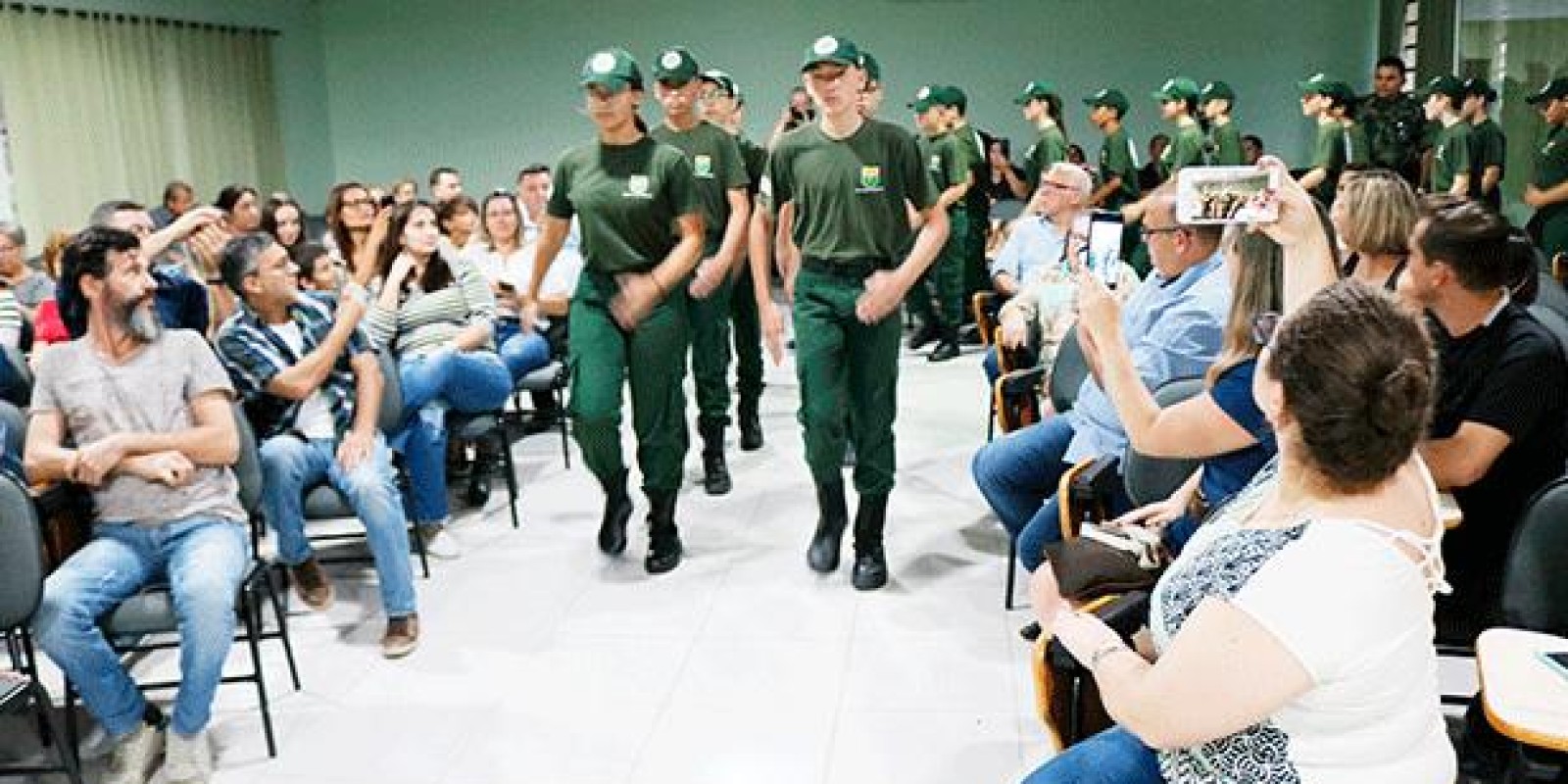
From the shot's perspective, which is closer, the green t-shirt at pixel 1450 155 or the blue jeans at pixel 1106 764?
the blue jeans at pixel 1106 764

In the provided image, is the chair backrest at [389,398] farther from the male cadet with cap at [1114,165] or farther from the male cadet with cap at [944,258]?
the male cadet with cap at [1114,165]

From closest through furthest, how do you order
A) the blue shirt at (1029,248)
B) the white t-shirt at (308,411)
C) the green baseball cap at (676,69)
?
the white t-shirt at (308,411)
the green baseball cap at (676,69)
the blue shirt at (1029,248)

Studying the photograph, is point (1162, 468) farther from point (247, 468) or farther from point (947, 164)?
point (947, 164)

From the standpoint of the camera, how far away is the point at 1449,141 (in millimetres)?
6426

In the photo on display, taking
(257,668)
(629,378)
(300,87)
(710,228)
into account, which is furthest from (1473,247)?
(300,87)

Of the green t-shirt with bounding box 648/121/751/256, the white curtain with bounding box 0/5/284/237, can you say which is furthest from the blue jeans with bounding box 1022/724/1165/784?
the white curtain with bounding box 0/5/284/237

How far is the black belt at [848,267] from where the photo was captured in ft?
11.5

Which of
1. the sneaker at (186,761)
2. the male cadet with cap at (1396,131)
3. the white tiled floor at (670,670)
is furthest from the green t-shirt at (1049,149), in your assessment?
the sneaker at (186,761)

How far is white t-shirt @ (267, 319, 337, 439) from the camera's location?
11.4 feet

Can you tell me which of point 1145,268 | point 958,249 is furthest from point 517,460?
point 1145,268

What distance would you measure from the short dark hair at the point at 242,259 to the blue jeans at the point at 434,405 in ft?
2.09

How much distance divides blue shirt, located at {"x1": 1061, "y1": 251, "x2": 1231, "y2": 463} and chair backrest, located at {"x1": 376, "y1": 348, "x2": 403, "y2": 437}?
202cm

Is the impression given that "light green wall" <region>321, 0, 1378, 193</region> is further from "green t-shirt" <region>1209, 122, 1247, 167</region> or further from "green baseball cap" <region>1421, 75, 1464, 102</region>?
"green baseball cap" <region>1421, 75, 1464, 102</region>

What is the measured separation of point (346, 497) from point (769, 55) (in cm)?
768
